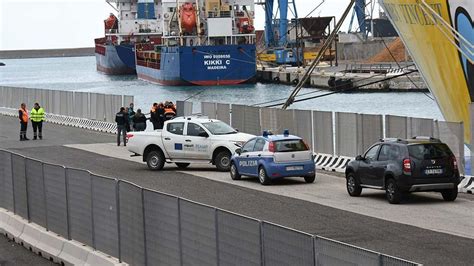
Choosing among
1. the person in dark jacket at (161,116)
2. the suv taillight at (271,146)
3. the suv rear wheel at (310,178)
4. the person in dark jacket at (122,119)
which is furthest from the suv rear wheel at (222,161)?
the person in dark jacket at (122,119)

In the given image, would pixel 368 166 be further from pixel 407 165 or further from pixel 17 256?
pixel 17 256

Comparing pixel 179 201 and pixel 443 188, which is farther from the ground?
pixel 179 201

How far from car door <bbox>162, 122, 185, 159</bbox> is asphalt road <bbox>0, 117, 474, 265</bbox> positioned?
52cm

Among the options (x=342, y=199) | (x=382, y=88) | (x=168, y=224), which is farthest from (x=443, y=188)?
(x=382, y=88)

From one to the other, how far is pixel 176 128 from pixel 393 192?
33.2ft

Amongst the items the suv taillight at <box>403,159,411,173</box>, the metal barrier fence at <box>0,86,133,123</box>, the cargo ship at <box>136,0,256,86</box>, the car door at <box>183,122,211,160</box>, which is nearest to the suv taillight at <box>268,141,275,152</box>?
the car door at <box>183,122,211,160</box>

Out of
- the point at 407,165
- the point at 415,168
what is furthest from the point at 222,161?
the point at 415,168

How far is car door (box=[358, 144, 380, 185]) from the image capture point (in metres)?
22.8

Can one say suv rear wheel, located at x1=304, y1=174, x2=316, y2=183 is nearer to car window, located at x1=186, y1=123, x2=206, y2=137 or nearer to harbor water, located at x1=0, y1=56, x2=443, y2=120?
car window, located at x1=186, y1=123, x2=206, y2=137

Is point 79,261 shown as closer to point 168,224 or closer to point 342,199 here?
point 168,224

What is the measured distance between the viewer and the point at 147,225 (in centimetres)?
1423

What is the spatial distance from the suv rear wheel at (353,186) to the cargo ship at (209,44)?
88.5 meters

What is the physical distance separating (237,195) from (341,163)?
5942 mm

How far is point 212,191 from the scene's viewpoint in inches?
1013
